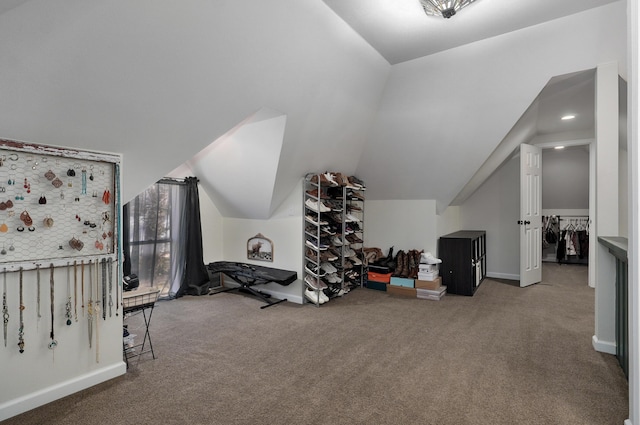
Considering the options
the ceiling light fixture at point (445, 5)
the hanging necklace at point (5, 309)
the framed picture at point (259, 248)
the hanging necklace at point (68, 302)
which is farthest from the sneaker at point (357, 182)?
the hanging necklace at point (5, 309)

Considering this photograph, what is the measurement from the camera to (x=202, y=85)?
2.44 m

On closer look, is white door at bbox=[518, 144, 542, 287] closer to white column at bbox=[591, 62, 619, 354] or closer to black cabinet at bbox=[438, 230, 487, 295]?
black cabinet at bbox=[438, 230, 487, 295]

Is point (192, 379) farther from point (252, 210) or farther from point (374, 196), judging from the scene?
point (374, 196)

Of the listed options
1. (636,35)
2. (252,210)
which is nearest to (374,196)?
(252,210)

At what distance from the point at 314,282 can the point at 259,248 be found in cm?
110

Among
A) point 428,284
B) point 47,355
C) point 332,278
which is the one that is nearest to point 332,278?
point 332,278

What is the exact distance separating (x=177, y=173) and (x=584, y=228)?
8.02m

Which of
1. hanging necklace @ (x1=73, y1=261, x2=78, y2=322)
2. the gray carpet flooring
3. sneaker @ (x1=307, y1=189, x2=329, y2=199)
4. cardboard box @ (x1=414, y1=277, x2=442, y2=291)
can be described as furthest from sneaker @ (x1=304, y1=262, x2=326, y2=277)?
hanging necklace @ (x1=73, y1=261, x2=78, y2=322)

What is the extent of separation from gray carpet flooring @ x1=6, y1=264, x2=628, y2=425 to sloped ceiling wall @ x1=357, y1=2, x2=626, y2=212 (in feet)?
6.32

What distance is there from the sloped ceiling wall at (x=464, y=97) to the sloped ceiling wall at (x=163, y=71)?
0.68 metres

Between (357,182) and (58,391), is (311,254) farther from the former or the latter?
(58,391)

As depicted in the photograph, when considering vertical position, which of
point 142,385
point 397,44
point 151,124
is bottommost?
point 142,385

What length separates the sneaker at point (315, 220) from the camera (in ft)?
13.9

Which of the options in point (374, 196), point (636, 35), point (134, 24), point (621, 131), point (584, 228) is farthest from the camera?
point (584, 228)
